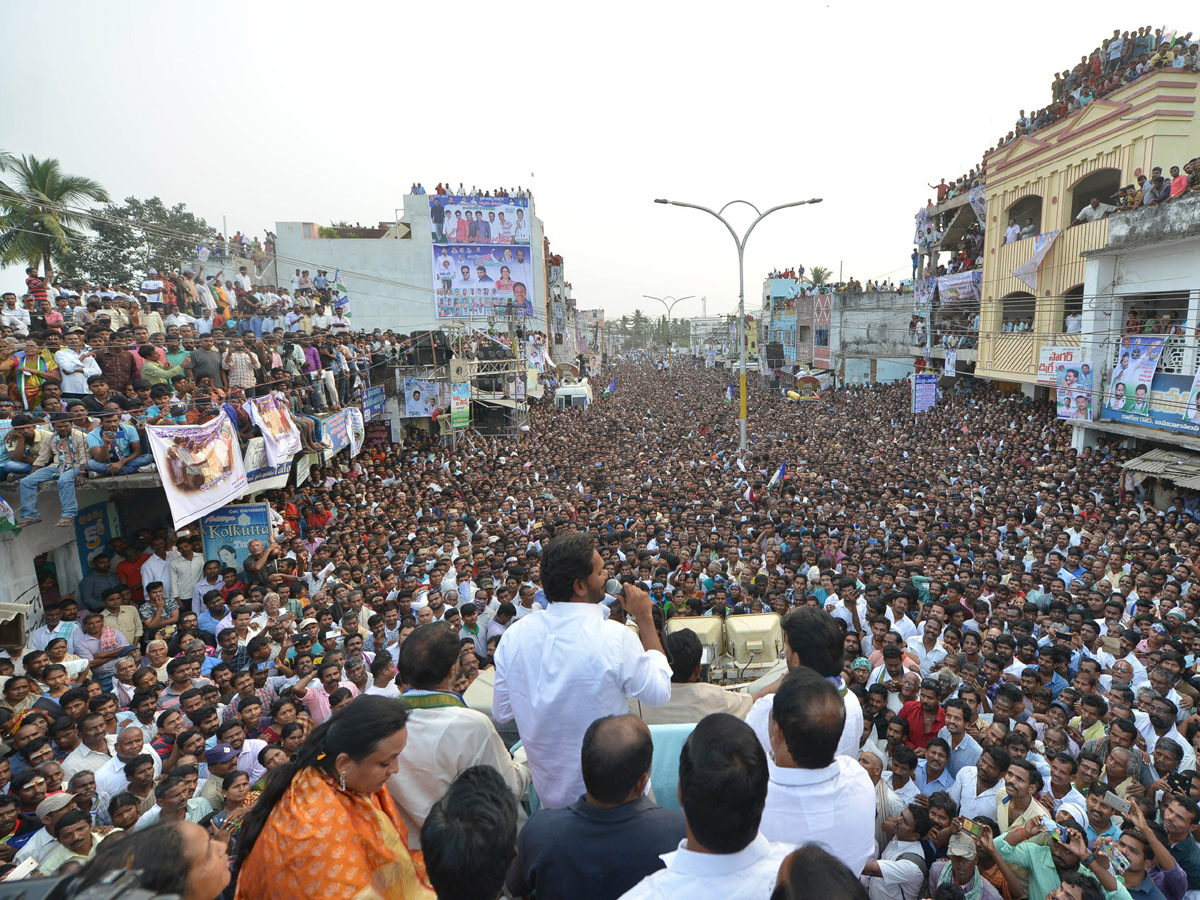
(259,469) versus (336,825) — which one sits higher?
(336,825)

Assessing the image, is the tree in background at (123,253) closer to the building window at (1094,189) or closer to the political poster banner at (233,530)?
the political poster banner at (233,530)

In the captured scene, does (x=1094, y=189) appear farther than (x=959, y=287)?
No

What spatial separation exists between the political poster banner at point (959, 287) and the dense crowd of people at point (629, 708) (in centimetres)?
1229

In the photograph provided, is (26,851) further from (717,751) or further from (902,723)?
(902,723)

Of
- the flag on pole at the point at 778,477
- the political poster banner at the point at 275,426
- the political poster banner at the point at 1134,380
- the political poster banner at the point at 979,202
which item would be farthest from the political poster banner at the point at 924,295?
the political poster banner at the point at 275,426

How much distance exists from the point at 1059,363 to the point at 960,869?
1675 cm

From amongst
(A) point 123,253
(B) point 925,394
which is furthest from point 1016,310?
(A) point 123,253

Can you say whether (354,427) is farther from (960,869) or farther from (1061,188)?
(1061,188)

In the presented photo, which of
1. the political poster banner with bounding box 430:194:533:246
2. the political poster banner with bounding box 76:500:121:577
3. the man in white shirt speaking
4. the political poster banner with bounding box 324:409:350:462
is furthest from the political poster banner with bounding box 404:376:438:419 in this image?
the political poster banner with bounding box 430:194:533:246

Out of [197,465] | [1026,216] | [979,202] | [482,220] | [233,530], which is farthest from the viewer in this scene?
[482,220]

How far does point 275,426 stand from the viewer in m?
10.1

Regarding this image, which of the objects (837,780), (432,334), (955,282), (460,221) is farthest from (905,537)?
(460,221)

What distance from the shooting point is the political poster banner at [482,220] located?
133 feet

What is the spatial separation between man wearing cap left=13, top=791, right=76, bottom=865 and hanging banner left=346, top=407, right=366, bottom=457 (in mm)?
10257
